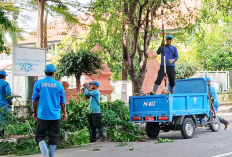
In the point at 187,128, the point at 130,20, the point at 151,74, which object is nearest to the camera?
the point at 187,128

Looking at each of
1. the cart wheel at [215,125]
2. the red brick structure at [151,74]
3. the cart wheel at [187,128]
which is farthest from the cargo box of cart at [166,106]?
the red brick structure at [151,74]

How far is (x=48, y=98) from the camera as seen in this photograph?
267 inches

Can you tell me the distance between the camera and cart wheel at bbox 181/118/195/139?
10438 mm

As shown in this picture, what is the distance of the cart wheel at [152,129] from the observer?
11.1 metres

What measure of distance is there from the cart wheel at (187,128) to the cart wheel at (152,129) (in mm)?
892

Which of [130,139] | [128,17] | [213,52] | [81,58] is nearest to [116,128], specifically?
[130,139]

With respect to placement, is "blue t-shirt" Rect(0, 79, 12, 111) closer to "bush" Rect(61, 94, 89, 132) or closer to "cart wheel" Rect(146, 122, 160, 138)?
"bush" Rect(61, 94, 89, 132)

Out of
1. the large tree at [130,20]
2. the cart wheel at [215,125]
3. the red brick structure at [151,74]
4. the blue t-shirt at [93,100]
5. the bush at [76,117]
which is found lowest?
the cart wheel at [215,125]

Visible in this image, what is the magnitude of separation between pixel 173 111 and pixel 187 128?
867mm

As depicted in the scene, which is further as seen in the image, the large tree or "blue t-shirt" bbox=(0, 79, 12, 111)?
the large tree

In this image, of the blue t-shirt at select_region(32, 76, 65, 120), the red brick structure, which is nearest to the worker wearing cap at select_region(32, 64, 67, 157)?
the blue t-shirt at select_region(32, 76, 65, 120)

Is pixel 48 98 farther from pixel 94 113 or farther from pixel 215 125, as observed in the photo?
pixel 215 125

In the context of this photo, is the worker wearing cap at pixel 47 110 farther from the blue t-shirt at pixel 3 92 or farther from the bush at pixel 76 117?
the bush at pixel 76 117

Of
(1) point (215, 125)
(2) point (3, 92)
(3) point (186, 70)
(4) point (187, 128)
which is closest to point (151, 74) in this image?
(3) point (186, 70)
